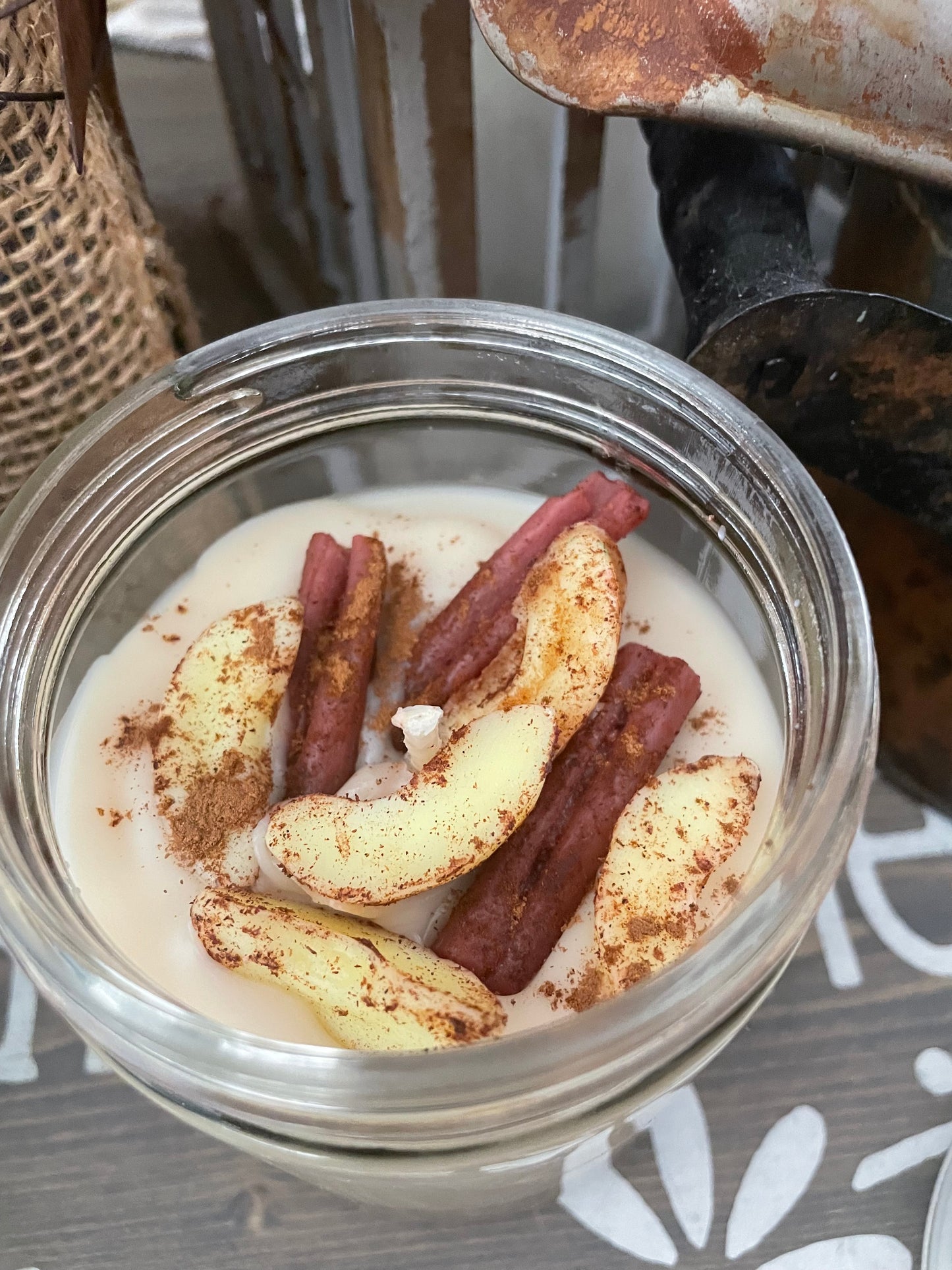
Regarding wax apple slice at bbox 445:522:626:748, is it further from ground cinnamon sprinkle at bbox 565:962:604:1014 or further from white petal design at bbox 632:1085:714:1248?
white petal design at bbox 632:1085:714:1248

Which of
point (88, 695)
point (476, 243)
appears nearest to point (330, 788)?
point (88, 695)

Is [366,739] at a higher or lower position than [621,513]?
lower

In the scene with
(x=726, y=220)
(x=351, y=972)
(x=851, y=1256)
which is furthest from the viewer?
(x=726, y=220)

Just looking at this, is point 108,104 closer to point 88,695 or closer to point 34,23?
point 34,23

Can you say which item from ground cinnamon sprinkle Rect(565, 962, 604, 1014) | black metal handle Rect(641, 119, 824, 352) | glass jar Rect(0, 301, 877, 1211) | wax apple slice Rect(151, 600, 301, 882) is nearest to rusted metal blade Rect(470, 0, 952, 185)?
black metal handle Rect(641, 119, 824, 352)

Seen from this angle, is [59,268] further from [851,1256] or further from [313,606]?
[851,1256]

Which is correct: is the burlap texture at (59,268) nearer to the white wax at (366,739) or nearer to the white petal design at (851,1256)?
the white wax at (366,739)

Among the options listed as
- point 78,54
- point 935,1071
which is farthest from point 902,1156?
point 78,54
